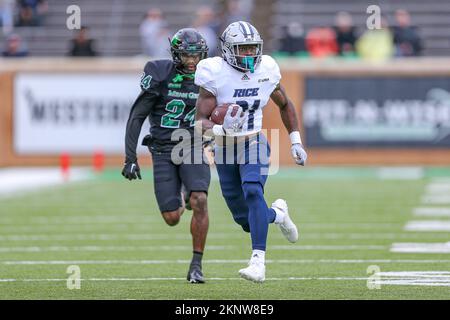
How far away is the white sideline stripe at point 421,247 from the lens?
9.84 m

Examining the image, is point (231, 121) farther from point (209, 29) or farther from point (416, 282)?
point (209, 29)

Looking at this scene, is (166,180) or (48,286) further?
(166,180)

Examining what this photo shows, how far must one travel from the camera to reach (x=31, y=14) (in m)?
22.3

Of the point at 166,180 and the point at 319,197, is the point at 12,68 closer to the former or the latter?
the point at 319,197

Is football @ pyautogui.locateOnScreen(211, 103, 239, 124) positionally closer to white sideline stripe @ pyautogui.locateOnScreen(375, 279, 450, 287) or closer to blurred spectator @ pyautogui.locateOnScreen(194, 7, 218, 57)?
white sideline stripe @ pyautogui.locateOnScreen(375, 279, 450, 287)

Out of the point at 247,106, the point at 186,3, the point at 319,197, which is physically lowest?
the point at 319,197

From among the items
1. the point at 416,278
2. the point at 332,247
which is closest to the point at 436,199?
the point at 332,247

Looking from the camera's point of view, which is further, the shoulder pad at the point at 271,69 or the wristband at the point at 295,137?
the wristband at the point at 295,137

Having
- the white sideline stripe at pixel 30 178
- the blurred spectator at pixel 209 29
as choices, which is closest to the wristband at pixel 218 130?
the white sideline stripe at pixel 30 178

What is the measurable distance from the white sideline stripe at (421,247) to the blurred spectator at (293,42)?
9.88 m

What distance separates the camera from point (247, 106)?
7.93 metres

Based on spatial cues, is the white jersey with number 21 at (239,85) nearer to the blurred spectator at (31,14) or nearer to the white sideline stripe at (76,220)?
the white sideline stripe at (76,220)
